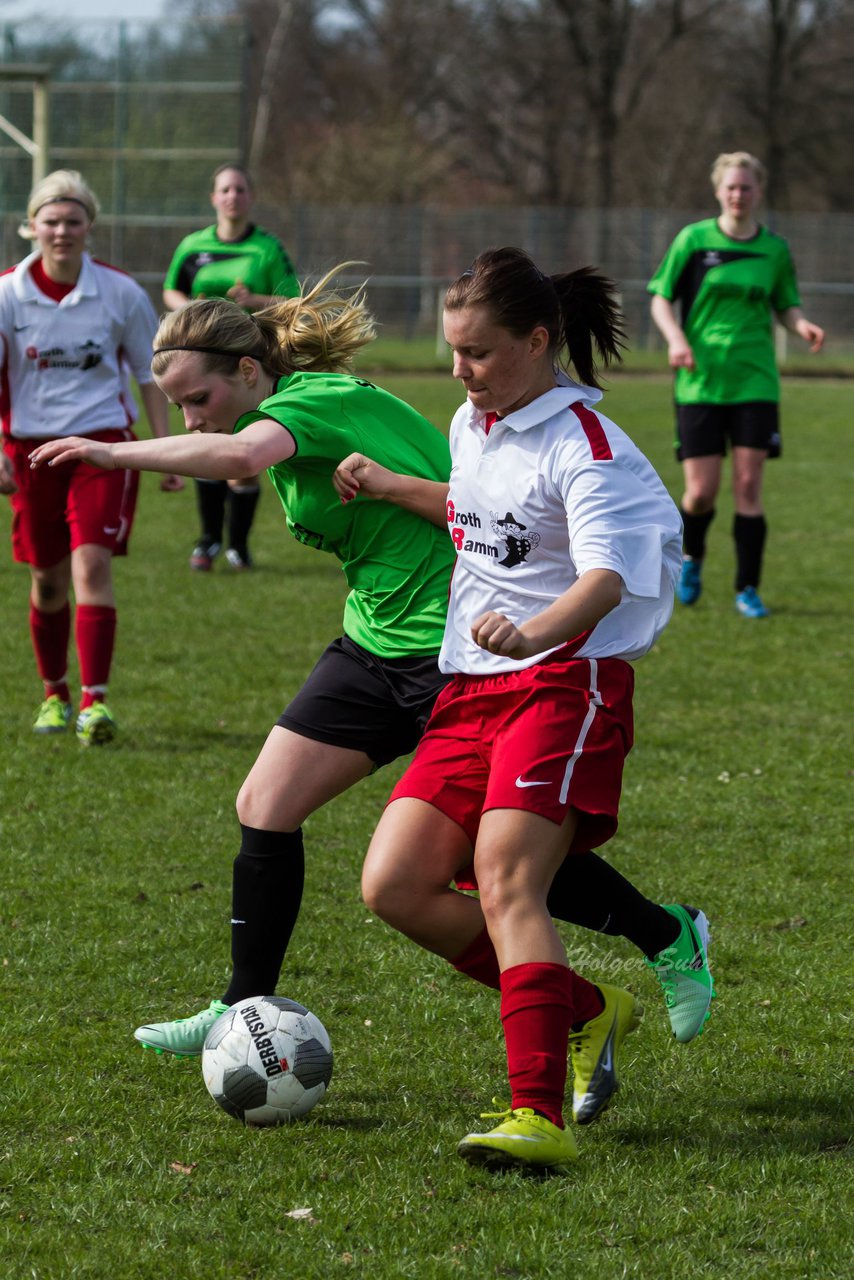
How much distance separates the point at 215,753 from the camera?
21.4ft

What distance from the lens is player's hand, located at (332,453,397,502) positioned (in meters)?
3.48

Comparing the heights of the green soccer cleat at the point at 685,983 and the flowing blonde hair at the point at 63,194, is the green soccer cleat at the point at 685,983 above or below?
below

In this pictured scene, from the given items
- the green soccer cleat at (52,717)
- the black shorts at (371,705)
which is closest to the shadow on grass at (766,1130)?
the black shorts at (371,705)

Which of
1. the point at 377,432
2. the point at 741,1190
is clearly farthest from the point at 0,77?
the point at 741,1190

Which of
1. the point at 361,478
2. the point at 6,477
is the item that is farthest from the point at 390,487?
the point at 6,477

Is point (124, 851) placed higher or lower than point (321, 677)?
lower

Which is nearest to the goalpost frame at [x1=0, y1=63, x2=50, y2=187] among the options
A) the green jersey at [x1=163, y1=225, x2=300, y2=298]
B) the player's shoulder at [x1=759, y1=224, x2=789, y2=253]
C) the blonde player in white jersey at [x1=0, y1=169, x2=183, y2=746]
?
the green jersey at [x1=163, y1=225, x2=300, y2=298]

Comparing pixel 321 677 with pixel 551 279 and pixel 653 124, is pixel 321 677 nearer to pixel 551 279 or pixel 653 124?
pixel 551 279

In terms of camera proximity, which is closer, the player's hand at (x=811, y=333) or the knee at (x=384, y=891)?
the knee at (x=384, y=891)

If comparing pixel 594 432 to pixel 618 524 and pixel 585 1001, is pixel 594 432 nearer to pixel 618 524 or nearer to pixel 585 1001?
pixel 618 524

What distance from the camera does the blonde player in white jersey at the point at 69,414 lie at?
6512mm

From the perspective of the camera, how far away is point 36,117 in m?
19.5

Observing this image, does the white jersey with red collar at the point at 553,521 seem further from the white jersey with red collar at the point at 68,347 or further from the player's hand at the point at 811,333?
the player's hand at the point at 811,333

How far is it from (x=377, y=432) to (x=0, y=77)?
18397 millimetres
